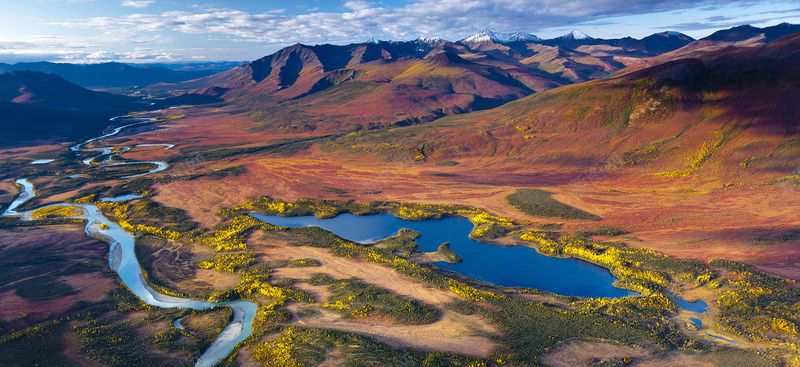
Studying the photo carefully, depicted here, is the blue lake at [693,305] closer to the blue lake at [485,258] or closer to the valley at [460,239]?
the valley at [460,239]

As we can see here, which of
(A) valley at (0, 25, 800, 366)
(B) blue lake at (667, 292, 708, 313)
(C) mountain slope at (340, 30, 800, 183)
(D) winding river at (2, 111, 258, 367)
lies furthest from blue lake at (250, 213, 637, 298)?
(C) mountain slope at (340, 30, 800, 183)

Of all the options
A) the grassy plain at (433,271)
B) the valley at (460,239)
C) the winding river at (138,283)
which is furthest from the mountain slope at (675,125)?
the winding river at (138,283)

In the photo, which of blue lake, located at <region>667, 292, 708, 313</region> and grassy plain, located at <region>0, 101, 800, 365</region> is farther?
blue lake, located at <region>667, 292, 708, 313</region>

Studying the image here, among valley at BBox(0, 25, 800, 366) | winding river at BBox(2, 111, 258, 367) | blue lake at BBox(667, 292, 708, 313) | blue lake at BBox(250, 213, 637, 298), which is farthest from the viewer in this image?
blue lake at BBox(250, 213, 637, 298)

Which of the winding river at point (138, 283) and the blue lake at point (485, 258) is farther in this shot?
the blue lake at point (485, 258)

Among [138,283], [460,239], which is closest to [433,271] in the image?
[460,239]

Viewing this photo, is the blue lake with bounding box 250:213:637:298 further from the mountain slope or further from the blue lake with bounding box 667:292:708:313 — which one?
the mountain slope
